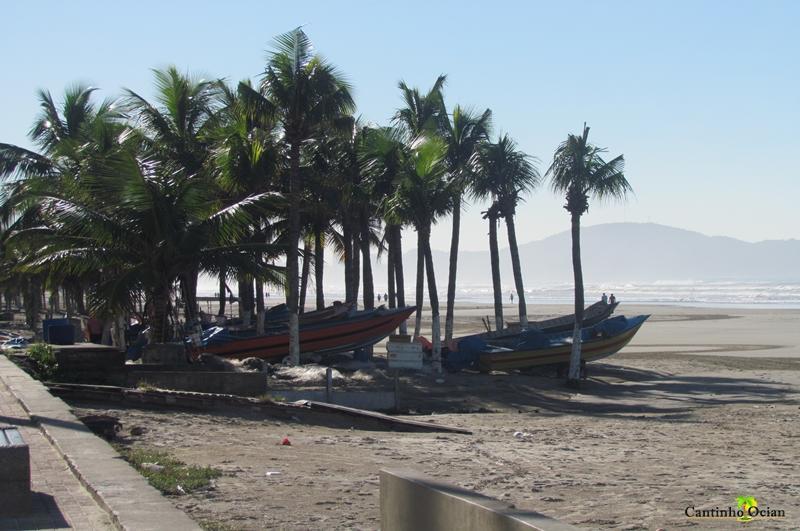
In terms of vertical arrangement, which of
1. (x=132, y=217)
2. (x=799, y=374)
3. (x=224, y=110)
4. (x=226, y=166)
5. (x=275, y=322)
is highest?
(x=224, y=110)

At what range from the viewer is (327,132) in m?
25.9

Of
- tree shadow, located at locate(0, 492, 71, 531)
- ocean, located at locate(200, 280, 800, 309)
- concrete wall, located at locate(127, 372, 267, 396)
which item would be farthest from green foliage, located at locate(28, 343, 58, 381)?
ocean, located at locate(200, 280, 800, 309)

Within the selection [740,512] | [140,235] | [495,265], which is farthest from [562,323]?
[740,512]

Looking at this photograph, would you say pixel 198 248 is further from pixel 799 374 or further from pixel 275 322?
pixel 799 374

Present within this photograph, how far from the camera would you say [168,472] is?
893cm

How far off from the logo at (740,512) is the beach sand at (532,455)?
0.37ft

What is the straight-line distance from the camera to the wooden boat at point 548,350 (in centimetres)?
2680

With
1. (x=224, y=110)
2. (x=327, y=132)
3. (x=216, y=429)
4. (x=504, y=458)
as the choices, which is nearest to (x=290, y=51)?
(x=327, y=132)

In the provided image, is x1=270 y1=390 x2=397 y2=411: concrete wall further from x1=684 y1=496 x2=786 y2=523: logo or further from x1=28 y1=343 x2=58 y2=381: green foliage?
→ x1=684 y1=496 x2=786 y2=523: logo

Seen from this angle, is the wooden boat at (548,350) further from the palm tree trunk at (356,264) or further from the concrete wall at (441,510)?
the concrete wall at (441,510)

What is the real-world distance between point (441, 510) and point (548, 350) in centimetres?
2243

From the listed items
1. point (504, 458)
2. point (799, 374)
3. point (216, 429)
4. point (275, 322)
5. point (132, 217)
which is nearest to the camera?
point (504, 458)

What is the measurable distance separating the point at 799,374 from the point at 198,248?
18078mm

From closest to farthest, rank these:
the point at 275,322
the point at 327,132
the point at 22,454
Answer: the point at 22,454
the point at 327,132
the point at 275,322
